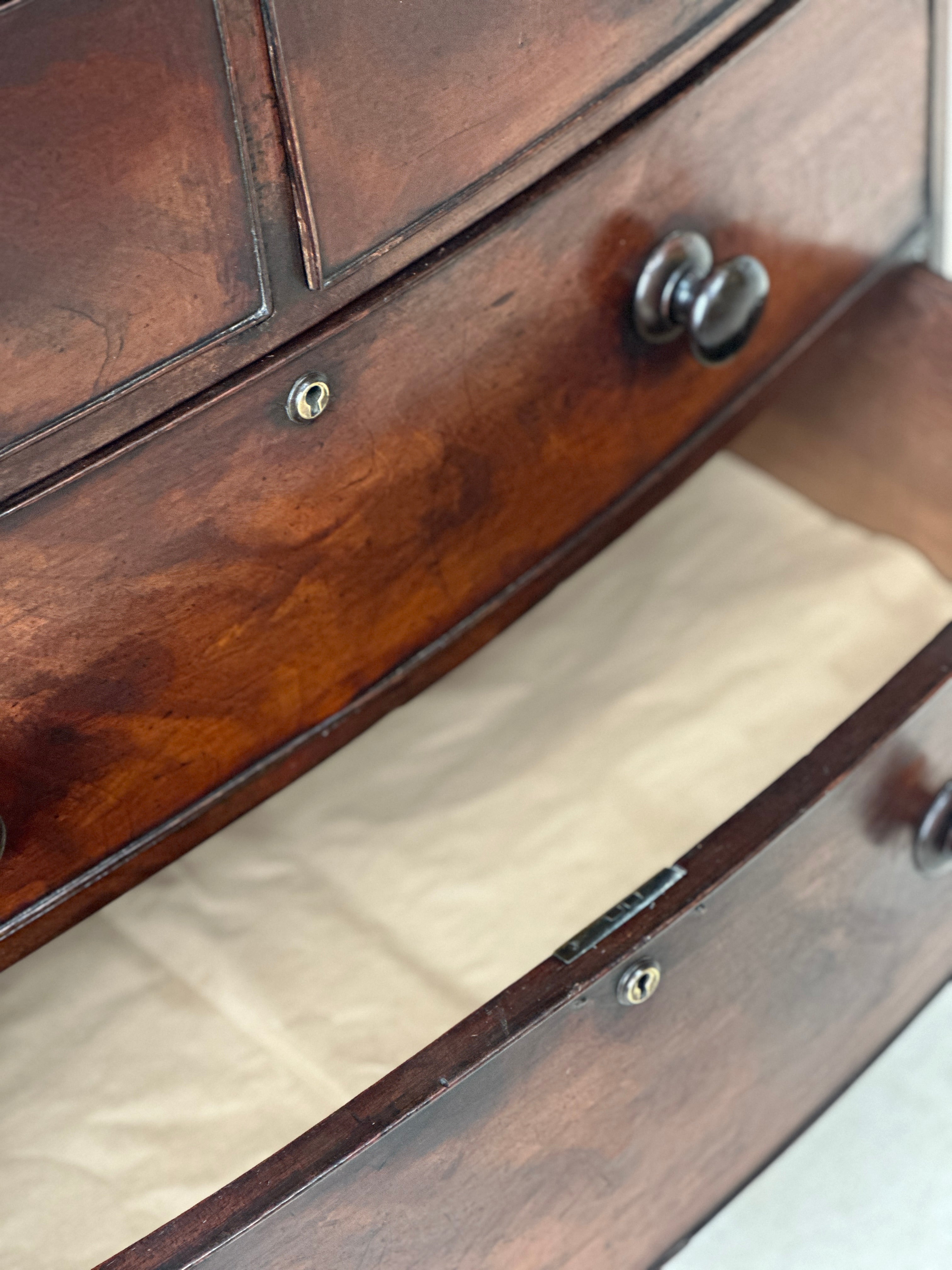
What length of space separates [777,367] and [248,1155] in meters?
0.42

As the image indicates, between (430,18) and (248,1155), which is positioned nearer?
(430,18)

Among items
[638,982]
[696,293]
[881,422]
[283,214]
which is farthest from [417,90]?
[881,422]

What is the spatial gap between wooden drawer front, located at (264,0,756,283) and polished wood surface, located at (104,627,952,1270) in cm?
24

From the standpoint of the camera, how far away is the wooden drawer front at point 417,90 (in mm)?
418

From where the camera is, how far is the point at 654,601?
29.6 inches

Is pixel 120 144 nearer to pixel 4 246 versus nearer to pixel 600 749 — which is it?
pixel 4 246

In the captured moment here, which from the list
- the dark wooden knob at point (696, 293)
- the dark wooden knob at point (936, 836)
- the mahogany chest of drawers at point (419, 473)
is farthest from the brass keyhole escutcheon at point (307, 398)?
the dark wooden knob at point (936, 836)

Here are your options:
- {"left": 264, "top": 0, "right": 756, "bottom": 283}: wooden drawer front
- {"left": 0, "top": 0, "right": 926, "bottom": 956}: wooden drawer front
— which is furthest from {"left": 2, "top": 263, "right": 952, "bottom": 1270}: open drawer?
{"left": 264, "top": 0, "right": 756, "bottom": 283}: wooden drawer front

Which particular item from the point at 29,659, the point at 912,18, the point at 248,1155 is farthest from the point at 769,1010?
the point at 912,18

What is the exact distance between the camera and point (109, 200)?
0.39 meters

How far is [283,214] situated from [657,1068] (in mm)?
319

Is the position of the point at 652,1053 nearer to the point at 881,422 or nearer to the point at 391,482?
the point at 391,482

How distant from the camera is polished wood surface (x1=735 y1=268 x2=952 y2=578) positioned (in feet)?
2.50

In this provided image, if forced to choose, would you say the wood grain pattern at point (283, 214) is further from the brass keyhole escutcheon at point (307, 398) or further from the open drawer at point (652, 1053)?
the open drawer at point (652, 1053)
